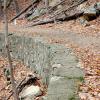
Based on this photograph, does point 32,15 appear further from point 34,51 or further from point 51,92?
point 51,92

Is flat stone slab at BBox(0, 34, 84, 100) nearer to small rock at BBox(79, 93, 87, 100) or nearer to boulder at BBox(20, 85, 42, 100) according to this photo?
small rock at BBox(79, 93, 87, 100)

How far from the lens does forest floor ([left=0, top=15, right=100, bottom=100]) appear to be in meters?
5.89

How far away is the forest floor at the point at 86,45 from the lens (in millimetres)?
5892

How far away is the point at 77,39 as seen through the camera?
1337 centimetres

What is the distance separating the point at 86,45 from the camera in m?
11.5

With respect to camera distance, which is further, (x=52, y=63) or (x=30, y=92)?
(x=30, y=92)

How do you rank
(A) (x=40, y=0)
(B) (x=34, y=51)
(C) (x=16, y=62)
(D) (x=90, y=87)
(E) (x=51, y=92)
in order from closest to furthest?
(E) (x=51, y=92)
(D) (x=90, y=87)
(B) (x=34, y=51)
(C) (x=16, y=62)
(A) (x=40, y=0)

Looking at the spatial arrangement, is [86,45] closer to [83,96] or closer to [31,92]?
[31,92]

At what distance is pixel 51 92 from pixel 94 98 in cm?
69

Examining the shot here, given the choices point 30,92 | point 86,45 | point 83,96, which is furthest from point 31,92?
point 83,96

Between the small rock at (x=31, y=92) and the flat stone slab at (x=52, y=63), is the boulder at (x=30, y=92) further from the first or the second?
the flat stone slab at (x=52, y=63)

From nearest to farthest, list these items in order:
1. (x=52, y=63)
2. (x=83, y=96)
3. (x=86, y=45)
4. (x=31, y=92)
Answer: (x=83, y=96) → (x=52, y=63) → (x=31, y=92) → (x=86, y=45)

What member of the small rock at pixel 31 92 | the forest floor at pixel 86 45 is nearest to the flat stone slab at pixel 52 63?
the forest floor at pixel 86 45

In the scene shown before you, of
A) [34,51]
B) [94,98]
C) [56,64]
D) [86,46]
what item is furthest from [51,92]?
[34,51]
